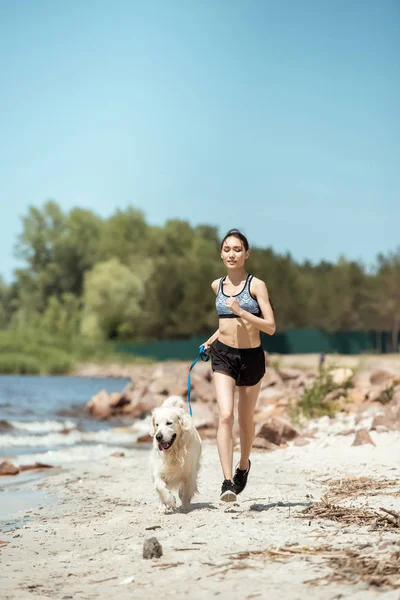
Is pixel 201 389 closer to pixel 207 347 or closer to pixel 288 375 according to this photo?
pixel 288 375

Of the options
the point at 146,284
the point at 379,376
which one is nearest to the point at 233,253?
the point at 379,376

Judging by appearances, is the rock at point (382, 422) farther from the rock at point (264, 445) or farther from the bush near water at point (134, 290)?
the bush near water at point (134, 290)

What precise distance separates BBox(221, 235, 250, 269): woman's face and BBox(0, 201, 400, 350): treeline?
151 feet

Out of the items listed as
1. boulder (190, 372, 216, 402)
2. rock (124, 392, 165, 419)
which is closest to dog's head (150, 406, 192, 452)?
boulder (190, 372, 216, 402)

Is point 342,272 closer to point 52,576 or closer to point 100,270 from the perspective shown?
point 100,270

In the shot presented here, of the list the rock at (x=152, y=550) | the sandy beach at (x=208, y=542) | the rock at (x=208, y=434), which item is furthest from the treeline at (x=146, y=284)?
the rock at (x=152, y=550)

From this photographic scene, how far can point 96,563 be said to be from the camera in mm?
5266

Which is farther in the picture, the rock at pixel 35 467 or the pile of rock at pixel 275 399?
the pile of rock at pixel 275 399

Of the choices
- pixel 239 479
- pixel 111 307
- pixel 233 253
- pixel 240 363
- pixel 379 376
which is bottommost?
pixel 239 479

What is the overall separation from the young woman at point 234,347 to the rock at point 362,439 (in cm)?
387

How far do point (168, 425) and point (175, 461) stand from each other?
39 centimetres

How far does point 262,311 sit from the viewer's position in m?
6.69

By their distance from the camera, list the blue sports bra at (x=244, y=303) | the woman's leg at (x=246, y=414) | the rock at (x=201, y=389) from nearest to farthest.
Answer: the blue sports bra at (x=244, y=303) → the woman's leg at (x=246, y=414) → the rock at (x=201, y=389)

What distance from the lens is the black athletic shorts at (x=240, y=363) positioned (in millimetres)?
6797
